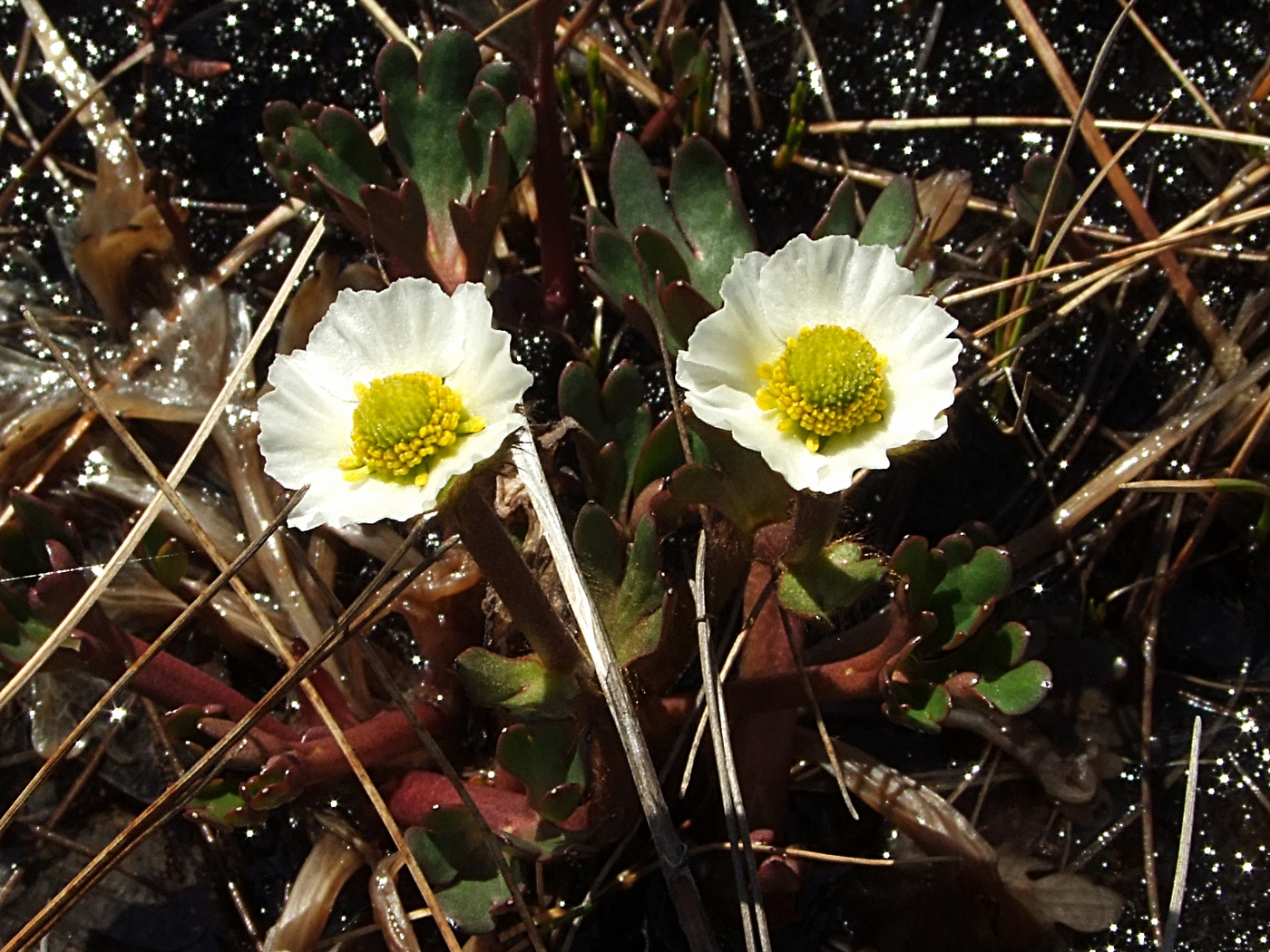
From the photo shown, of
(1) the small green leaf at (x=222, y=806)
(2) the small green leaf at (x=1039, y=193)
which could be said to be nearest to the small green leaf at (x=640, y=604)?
(1) the small green leaf at (x=222, y=806)

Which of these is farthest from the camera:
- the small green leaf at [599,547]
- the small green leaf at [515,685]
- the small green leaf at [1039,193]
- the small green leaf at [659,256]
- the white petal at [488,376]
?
the small green leaf at [1039,193]

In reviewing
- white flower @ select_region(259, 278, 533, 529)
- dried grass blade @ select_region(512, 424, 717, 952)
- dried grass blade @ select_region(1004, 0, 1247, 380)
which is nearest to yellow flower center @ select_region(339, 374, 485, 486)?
white flower @ select_region(259, 278, 533, 529)

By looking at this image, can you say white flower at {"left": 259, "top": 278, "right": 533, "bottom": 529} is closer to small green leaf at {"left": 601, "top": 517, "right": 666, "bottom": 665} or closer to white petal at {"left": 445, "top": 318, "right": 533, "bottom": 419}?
white petal at {"left": 445, "top": 318, "right": 533, "bottom": 419}

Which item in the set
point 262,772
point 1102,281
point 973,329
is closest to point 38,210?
point 262,772

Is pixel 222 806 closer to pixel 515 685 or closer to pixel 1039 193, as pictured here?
pixel 515 685

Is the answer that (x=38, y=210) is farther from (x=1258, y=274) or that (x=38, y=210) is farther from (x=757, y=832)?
(x=1258, y=274)

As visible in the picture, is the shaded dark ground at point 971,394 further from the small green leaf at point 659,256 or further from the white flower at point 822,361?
the small green leaf at point 659,256
